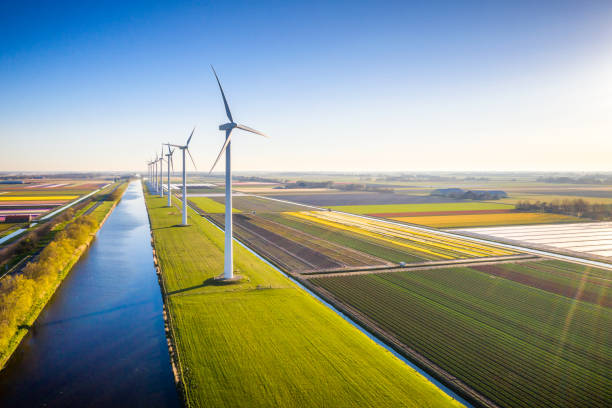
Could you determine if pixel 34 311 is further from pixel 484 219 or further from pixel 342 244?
pixel 484 219

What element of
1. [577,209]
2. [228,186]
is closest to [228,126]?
[228,186]

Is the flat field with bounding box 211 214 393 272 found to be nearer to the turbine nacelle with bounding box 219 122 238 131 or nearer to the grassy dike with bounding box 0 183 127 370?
the turbine nacelle with bounding box 219 122 238 131

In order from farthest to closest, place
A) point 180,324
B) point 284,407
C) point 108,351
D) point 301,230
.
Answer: point 301,230, point 180,324, point 108,351, point 284,407

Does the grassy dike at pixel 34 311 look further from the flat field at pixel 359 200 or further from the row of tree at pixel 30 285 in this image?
the flat field at pixel 359 200

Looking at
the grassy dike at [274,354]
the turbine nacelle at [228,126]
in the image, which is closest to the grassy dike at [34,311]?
the grassy dike at [274,354]

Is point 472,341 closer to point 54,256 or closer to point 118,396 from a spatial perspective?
point 118,396

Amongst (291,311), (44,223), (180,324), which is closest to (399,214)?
(291,311)
